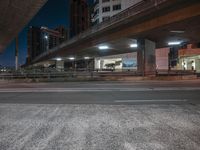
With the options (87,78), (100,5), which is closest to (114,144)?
(87,78)

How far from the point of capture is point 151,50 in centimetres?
3073

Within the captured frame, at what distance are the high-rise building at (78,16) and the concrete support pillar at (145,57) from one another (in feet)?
333

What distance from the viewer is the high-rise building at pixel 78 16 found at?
12925 centimetres

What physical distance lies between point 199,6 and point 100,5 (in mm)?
63164

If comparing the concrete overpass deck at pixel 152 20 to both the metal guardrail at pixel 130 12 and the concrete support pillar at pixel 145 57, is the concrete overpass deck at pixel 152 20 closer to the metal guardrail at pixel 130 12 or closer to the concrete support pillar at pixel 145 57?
the metal guardrail at pixel 130 12

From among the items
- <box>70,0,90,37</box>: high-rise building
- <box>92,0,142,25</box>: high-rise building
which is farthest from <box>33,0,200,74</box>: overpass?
<box>70,0,90,37</box>: high-rise building

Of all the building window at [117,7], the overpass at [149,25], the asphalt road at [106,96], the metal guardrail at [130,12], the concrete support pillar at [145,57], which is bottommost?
the asphalt road at [106,96]

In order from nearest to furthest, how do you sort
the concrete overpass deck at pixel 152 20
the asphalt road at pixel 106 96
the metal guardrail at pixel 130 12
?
the asphalt road at pixel 106 96 < the concrete overpass deck at pixel 152 20 < the metal guardrail at pixel 130 12

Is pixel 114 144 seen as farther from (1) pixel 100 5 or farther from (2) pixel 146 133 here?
(1) pixel 100 5

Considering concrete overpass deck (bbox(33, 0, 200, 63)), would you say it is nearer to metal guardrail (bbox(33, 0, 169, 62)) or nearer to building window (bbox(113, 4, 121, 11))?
metal guardrail (bbox(33, 0, 169, 62))

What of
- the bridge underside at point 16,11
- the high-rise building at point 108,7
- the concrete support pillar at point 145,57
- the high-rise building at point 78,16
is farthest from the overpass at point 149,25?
the high-rise building at point 78,16

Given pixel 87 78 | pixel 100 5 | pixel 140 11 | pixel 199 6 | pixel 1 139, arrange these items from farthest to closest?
pixel 100 5 → pixel 87 78 → pixel 140 11 → pixel 199 6 → pixel 1 139

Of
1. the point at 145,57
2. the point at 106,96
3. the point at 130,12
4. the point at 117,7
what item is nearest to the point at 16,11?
the point at 130,12

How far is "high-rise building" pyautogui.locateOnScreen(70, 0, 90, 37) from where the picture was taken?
12925 cm
